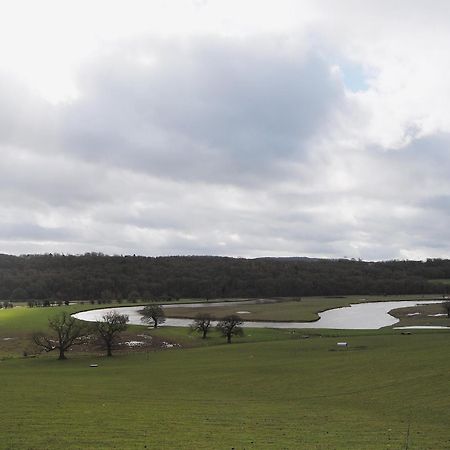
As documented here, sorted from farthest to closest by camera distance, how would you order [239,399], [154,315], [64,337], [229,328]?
1. [154,315]
2. [229,328]
3. [64,337]
4. [239,399]

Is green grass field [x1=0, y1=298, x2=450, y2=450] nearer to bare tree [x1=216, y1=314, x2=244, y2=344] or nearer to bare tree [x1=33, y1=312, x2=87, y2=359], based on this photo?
bare tree [x1=33, y1=312, x2=87, y2=359]

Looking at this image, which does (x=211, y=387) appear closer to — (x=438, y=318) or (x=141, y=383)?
(x=141, y=383)

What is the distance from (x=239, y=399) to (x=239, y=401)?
1123 millimetres

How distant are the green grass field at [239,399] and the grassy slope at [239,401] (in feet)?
0.28

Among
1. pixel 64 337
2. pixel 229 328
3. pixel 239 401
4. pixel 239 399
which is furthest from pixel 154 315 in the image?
pixel 239 401

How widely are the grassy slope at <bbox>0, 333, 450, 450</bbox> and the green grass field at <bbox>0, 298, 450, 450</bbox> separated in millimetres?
84

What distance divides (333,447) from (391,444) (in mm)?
2736

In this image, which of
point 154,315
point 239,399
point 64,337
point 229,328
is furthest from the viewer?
point 154,315

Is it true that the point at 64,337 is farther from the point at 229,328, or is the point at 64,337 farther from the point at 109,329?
the point at 229,328

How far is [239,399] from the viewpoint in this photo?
35219mm

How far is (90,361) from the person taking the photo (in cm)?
6688

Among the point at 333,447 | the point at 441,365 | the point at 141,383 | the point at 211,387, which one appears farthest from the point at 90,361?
the point at 333,447

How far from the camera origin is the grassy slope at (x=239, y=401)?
2185 cm

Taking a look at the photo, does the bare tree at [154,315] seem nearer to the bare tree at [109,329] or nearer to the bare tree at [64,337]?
the bare tree at [64,337]
